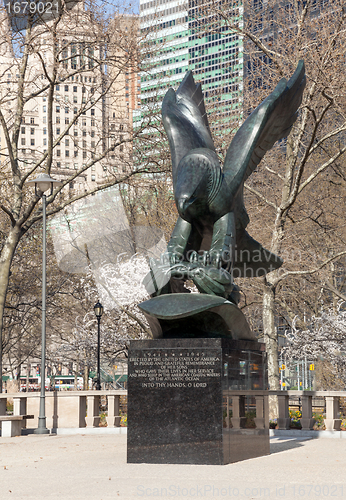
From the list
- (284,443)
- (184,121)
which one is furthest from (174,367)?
(284,443)

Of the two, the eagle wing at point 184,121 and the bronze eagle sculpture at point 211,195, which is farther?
the eagle wing at point 184,121

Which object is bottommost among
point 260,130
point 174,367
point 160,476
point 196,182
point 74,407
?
point 160,476

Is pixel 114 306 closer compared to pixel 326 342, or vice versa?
pixel 326 342

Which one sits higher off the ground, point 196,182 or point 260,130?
point 260,130

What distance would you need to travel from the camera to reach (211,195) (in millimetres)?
9398

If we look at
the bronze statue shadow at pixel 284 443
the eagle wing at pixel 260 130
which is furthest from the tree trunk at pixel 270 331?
the eagle wing at pixel 260 130

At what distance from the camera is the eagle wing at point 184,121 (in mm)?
10227

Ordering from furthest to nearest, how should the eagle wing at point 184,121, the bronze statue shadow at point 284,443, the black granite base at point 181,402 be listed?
the bronze statue shadow at point 284,443
the eagle wing at point 184,121
the black granite base at point 181,402

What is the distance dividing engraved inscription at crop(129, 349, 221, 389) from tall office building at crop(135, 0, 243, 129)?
13855mm

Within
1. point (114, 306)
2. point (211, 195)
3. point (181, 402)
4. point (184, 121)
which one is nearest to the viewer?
point (181, 402)

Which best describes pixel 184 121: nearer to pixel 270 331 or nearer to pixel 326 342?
pixel 270 331

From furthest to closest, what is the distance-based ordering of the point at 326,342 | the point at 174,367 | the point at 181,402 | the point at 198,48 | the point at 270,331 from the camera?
the point at 326,342 < the point at 198,48 < the point at 270,331 < the point at 174,367 < the point at 181,402

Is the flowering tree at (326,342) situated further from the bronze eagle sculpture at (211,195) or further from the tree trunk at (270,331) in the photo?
the bronze eagle sculpture at (211,195)

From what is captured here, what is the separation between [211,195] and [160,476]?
162 inches
